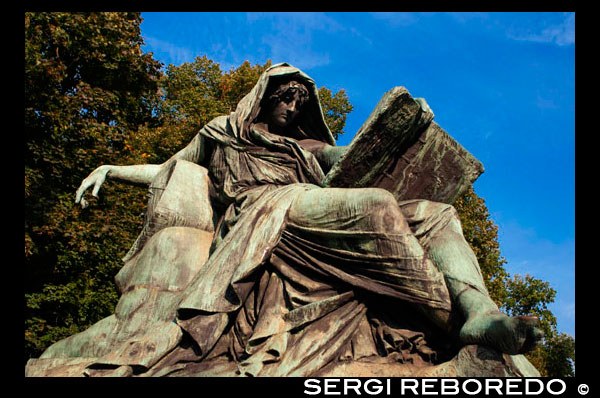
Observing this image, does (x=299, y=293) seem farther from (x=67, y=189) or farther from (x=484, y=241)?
(x=484, y=241)

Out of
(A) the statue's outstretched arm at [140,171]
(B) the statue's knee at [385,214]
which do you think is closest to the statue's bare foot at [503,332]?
(B) the statue's knee at [385,214]

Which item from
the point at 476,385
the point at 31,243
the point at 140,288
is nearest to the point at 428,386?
the point at 476,385

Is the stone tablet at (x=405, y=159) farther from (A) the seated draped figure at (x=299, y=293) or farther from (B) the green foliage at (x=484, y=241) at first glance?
(B) the green foliage at (x=484, y=241)

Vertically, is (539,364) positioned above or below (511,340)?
below

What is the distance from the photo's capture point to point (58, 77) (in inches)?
454

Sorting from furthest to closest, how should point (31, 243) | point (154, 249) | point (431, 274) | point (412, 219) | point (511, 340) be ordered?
1. point (31, 243)
2. point (154, 249)
3. point (412, 219)
4. point (431, 274)
5. point (511, 340)

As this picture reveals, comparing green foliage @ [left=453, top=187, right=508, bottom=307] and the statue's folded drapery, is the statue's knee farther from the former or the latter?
green foliage @ [left=453, top=187, right=508, bottom=307]

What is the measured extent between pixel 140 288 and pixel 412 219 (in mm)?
1991

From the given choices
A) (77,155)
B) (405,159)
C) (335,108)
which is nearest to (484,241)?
(335,108)

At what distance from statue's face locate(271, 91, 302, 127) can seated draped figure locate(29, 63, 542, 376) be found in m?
0.72

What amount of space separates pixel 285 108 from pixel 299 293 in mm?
1832

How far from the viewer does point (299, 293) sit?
3.82 meters

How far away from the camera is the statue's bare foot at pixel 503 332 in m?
2.89

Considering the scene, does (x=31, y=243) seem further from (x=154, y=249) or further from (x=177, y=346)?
(x=177, y=346)
